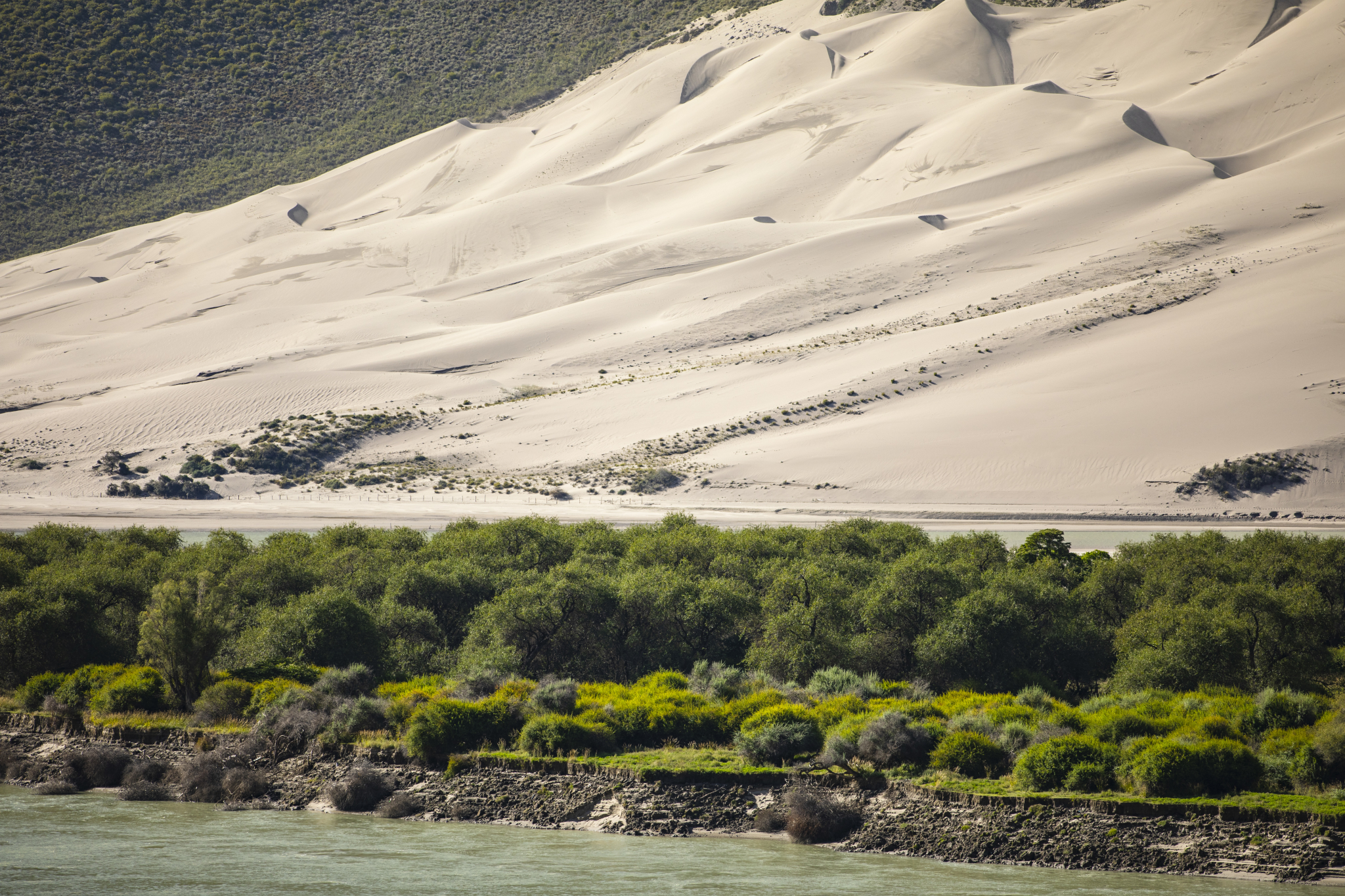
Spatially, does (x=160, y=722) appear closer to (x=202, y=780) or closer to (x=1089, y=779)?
(x=202, y=780)

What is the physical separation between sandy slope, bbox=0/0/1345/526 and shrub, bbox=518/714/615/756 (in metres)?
28.8

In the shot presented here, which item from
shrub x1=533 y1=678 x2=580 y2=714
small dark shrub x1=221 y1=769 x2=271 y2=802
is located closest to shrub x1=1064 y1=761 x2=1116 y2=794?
shrub x1=533 y1=678 x2=580 y2=714

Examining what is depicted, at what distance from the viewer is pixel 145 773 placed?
22141 millimetres

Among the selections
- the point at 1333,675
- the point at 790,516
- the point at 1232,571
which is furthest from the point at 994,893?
the point at 790,516

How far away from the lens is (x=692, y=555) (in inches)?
1287

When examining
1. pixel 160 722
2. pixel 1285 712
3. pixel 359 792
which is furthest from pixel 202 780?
pixel 1285 712

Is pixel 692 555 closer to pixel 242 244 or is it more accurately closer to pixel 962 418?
pixel 962 418

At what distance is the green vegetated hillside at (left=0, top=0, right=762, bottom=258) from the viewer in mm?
143250

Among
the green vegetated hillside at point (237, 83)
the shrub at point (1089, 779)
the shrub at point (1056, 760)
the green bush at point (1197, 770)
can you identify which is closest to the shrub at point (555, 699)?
the shrub at point (1056, 760)

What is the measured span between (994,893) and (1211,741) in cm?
448

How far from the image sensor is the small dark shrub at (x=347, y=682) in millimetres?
24031

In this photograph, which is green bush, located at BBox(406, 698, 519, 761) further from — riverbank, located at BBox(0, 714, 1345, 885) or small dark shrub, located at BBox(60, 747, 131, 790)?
small dark shrub, located at BBox(60, 747, 131, 790)

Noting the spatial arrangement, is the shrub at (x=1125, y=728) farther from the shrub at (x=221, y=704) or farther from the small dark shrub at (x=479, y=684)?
the shrub at (x=221, y=704)

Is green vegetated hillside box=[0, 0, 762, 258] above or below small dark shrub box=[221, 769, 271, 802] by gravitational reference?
above
